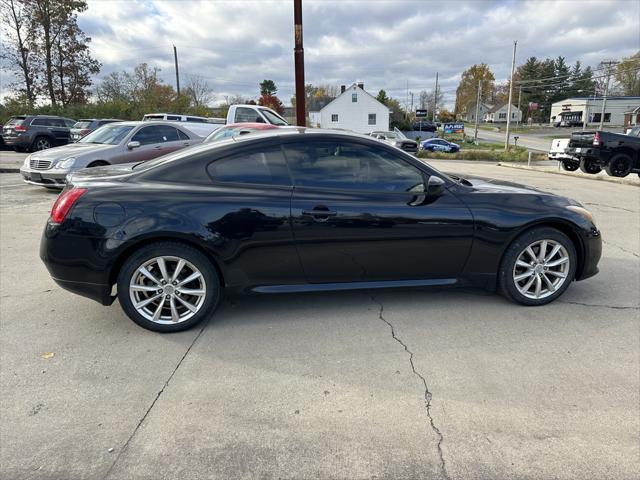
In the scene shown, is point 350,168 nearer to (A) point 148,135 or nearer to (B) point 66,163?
(B) point 66,163

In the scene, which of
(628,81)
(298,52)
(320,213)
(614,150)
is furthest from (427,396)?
(628,81)

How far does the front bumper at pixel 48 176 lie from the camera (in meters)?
9.05

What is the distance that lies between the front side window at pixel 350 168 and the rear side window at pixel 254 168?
9cm

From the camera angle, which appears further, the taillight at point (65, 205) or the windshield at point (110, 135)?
the windshield at point (110, 135)

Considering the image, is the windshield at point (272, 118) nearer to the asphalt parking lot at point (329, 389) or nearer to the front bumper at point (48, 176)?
the front bumper at point (48, 176)

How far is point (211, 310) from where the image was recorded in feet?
11.7

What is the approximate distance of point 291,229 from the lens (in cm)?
347

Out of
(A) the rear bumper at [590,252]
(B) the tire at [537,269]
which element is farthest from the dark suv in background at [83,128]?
(A) the rear bumper at [590,252]

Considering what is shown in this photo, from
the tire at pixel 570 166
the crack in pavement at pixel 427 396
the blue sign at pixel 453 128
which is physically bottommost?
the crack in pavement at pixel 427 396

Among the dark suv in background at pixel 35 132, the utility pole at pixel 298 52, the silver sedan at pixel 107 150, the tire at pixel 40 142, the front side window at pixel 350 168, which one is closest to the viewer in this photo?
the front side window at pixel 350 168

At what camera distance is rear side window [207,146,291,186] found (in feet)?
11.6

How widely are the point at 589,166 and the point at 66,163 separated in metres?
17.0

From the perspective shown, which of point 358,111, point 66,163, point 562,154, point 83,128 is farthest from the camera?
point 358,111

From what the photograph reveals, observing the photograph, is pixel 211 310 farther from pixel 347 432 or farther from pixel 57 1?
pixel 57 1
